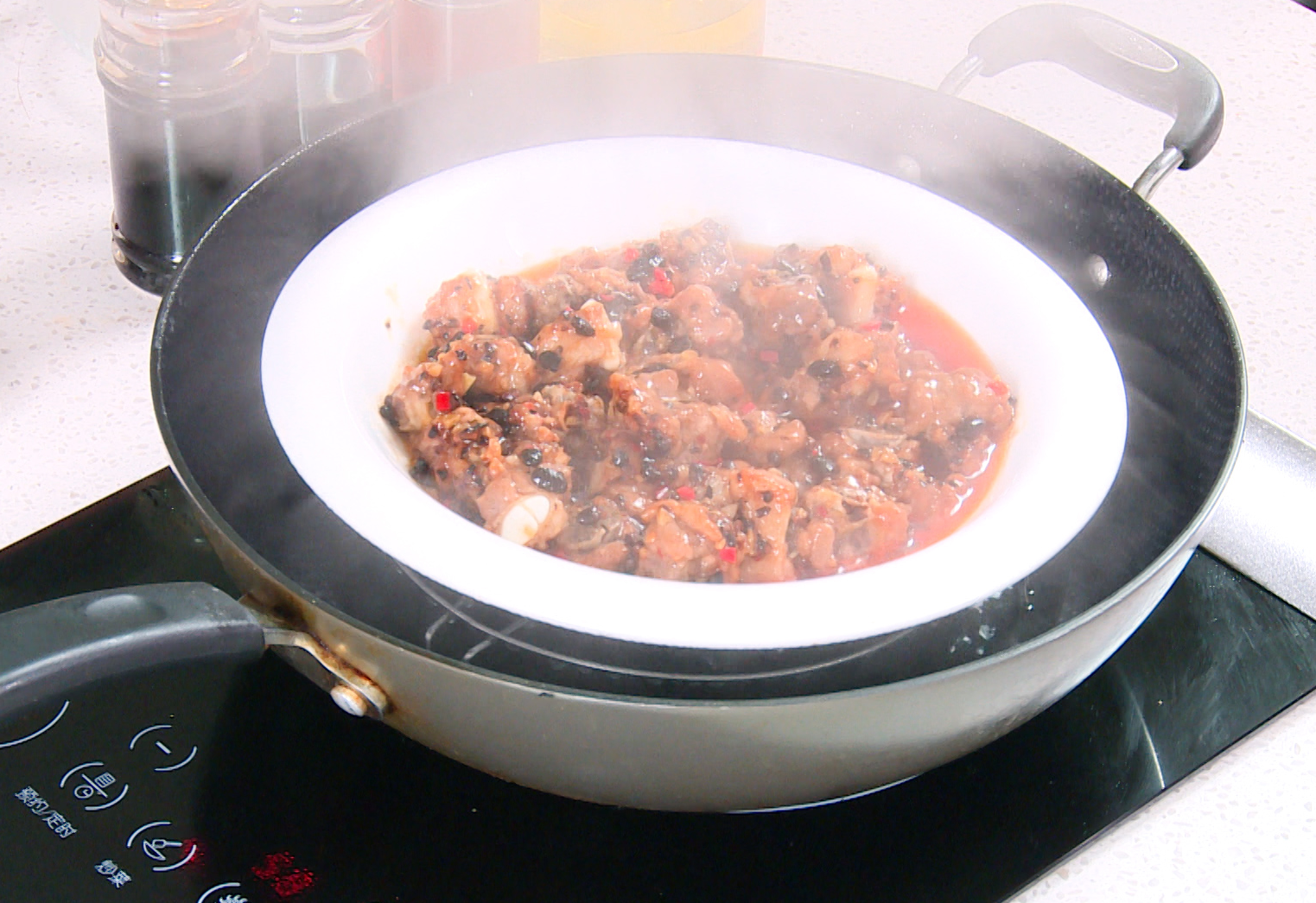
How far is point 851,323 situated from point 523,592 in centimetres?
42

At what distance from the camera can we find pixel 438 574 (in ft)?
2.55

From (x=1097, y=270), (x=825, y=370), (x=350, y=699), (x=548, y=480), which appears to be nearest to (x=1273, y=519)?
(x=1097, y=270)

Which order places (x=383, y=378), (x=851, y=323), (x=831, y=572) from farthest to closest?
(x=851, y=323) → (x=383, y=378) → (x=831, y=572)

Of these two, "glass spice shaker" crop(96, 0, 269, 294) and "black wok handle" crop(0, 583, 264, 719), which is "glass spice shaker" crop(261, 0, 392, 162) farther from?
"black wok handle" crop(0, 583, 264, 719)

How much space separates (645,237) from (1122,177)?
67 centimetres

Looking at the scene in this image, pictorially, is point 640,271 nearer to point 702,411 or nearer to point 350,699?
point 702,411

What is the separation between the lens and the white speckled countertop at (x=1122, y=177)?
0.91m

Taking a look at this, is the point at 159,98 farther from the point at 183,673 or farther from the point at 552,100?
the point at 183,673

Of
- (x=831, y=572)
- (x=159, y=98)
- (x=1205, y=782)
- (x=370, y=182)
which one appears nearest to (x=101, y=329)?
(x=159, y=98)

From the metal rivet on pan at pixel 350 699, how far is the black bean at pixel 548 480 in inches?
7.8

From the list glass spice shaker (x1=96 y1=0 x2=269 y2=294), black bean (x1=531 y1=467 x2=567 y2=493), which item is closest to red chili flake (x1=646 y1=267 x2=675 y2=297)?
black bean (x1=531 y1=467 x2=567 y2=493)

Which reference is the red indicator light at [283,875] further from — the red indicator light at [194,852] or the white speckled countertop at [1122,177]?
the white speckled countertop at [1122,177]

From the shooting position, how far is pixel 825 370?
3.32 feet

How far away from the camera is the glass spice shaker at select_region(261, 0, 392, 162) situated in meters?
1.31
